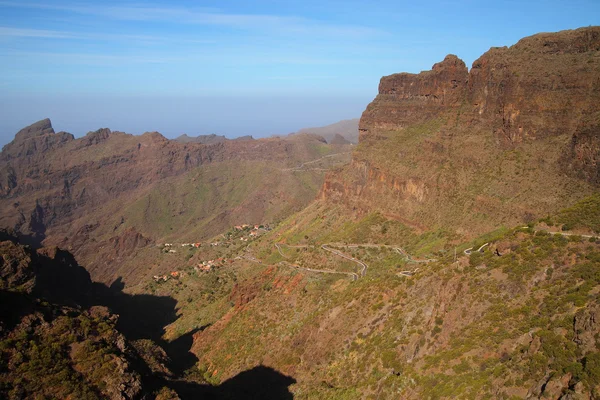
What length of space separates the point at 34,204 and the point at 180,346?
125 metres

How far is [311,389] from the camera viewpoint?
37.0m

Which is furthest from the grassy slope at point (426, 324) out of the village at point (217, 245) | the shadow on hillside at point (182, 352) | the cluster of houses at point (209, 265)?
the village at point (217, 245)

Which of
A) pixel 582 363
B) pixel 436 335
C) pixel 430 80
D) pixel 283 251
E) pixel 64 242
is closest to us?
pixel 582 363

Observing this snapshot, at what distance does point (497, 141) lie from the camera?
5691 centimetres

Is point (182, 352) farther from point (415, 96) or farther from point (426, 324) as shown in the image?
point (415, 96)

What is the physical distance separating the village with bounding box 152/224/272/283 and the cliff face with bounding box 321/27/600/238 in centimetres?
2936

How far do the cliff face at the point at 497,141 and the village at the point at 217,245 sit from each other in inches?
1156

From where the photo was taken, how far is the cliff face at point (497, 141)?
47.6 meters

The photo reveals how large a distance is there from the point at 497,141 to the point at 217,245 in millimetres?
67532

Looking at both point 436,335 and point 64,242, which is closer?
point 436,335

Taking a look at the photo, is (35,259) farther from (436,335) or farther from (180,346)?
(436,335)

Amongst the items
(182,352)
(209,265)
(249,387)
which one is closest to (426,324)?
(249,387)

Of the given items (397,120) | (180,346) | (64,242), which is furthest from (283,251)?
(64,242)

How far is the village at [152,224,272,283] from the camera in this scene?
88125 mm
